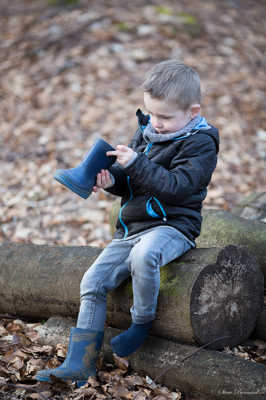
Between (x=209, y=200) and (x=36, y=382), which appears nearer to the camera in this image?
(x=36, y=382)

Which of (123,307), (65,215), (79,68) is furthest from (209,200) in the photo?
(79,68)

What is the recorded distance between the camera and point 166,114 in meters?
2.84

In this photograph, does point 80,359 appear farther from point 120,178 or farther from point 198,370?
point 120,178

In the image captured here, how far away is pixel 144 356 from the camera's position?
9.75ft

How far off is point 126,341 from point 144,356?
24cm


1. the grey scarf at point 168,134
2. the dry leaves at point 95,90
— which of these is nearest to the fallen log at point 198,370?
the grey scarf at point 168,134

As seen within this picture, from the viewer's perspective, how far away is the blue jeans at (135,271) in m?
2.76

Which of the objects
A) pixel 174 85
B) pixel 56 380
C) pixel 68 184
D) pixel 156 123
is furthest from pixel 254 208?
pixel 56 380

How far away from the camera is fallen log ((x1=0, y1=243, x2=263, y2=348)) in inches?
114

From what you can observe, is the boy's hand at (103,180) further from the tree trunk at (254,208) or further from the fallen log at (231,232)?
the tree trunk at (254,208)

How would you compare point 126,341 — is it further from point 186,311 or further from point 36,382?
point 36,382

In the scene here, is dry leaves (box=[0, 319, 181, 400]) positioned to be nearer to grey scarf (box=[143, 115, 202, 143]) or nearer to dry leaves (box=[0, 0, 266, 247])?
grey scarf (box=[143, 115, 202, 143])

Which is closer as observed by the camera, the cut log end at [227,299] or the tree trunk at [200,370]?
the tree trunk at [200,370]

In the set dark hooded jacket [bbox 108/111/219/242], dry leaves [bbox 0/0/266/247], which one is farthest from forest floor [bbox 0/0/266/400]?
dark hooded jacket [bbox 108/111/219/242]
